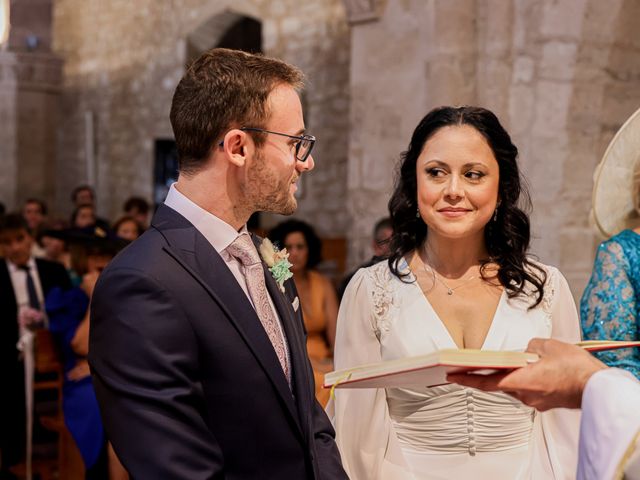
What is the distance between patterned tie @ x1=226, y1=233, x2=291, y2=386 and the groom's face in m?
0.09

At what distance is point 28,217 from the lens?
9.98 meters

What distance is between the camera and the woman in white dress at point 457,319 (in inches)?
95.3

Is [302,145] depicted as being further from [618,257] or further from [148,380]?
[618,257]

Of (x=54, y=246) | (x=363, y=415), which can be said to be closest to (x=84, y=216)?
(x=54, y=246)

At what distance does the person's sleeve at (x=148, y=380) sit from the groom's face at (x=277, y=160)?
350mm

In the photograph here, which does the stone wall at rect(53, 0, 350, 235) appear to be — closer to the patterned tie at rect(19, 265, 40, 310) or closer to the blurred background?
the blurred background

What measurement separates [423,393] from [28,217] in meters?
8.36

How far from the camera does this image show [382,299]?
8.34ft

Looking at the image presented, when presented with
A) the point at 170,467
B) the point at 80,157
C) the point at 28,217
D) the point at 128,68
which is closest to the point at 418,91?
the point at 170,467

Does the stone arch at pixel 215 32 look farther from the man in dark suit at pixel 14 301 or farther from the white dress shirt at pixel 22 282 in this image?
the white dress shirt at pixel 22 282

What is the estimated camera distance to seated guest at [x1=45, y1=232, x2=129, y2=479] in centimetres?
455

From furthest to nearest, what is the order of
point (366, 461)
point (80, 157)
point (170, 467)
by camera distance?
point (80, 157) → point (366, 461) → point (170, 467)

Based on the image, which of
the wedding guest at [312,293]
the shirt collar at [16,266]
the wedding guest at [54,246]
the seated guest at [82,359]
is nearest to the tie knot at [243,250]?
the seated guest at [82,359]

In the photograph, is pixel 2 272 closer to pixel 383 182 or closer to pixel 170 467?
pixel 383 182
